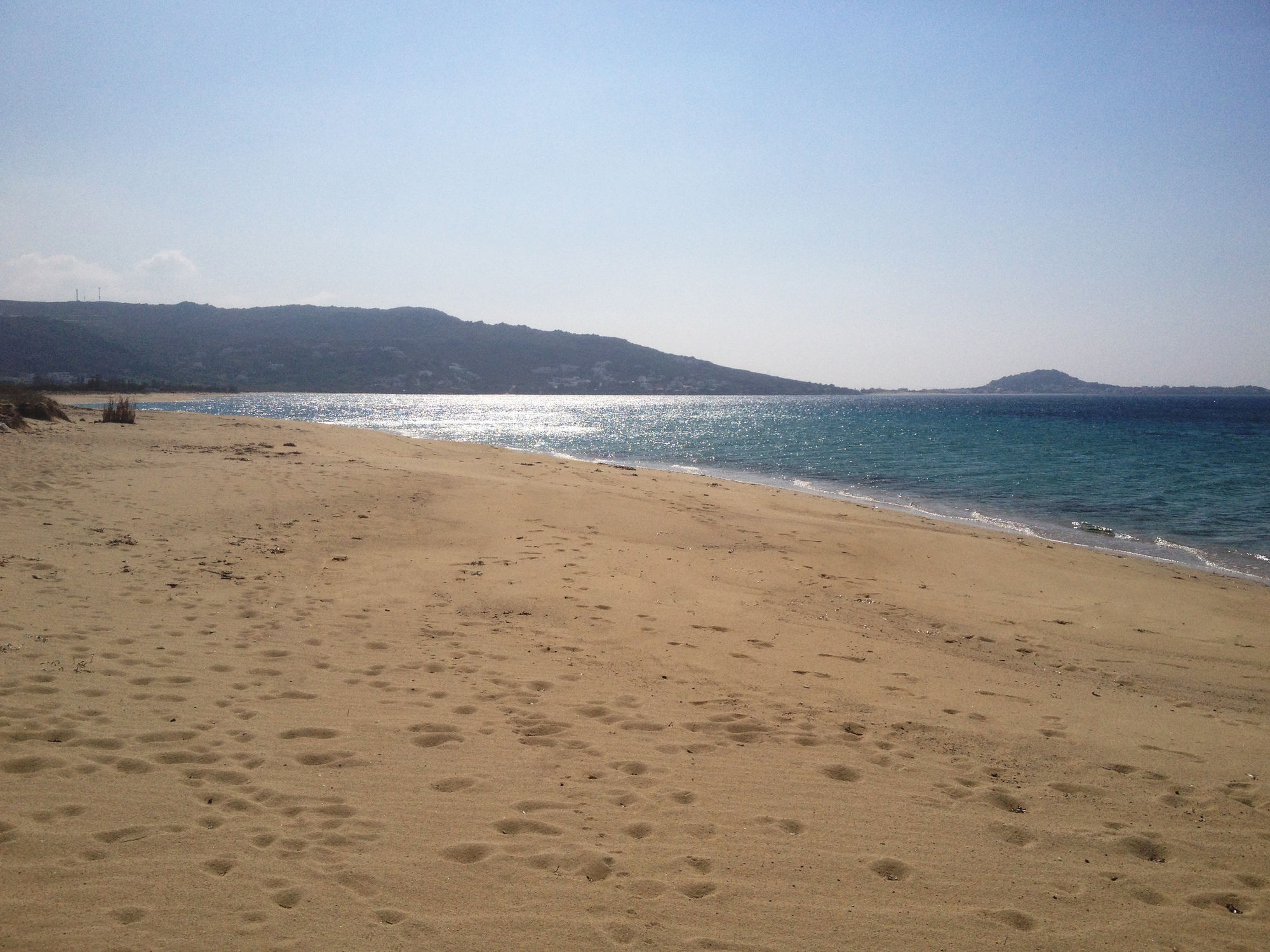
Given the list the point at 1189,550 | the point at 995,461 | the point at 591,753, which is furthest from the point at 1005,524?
the point at 591,753

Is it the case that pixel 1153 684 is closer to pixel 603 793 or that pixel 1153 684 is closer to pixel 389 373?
pixel 603 793

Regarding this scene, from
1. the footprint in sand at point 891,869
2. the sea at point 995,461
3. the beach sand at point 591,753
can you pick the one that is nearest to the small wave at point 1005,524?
the sea at point 995,461

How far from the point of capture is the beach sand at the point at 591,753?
2830mm

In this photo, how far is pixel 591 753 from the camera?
420 cm

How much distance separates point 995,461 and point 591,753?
3115cm

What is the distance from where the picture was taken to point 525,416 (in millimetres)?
74000

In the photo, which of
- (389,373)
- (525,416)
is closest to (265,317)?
(389,373)

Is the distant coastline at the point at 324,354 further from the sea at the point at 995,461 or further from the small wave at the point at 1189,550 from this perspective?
the small wave at the point at 1189,550

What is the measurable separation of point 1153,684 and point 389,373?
134 meters

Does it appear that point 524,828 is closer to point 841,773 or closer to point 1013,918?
point 841,773

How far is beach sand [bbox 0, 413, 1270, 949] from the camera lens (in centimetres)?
283

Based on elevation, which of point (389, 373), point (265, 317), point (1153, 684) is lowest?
point (1153, 684)

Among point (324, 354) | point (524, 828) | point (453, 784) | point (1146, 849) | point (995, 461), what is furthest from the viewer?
point (324, 354)

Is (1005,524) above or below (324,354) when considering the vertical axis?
below
